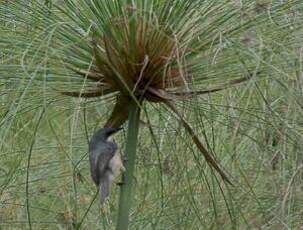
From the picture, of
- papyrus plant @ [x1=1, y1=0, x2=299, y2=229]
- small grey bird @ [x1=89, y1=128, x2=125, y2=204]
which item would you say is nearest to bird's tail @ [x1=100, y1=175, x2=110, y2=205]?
small grey bird @ [x1=89, y1=128, x2=125, y2=204]

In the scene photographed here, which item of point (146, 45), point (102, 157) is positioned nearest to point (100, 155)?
point (102, 157)

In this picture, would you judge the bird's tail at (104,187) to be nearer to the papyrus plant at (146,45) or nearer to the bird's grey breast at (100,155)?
the bird's grey breast at (100,155)

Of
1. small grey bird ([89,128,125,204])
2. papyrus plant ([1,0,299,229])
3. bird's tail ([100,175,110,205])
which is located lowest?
bird's tail ([100,175,110,205])

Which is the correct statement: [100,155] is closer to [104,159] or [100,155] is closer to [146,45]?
[104,159]

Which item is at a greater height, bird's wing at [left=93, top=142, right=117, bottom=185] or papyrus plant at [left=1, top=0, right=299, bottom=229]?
papyrus plant at [left=1, top=0, right=299, bottom=229]

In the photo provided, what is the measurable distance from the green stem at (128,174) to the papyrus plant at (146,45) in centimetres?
4

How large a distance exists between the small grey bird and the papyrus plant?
7cm

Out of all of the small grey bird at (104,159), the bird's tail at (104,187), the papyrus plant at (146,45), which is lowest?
the bird's tail at (104,187)

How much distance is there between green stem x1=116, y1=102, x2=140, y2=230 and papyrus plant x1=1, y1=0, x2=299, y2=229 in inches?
1.7

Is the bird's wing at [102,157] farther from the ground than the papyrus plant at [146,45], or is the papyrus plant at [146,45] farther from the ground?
the papyrus plant at [146,45]

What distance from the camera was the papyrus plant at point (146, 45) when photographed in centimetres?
105

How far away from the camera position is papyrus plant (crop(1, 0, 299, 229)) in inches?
41.5

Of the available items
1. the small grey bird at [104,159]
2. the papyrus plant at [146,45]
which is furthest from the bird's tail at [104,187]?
the papyrus plant at [146,45]

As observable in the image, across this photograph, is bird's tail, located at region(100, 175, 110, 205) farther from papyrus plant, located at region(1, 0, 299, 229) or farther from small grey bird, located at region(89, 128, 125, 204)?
papyrus plant, located at region(1, 0, 299, 229)
